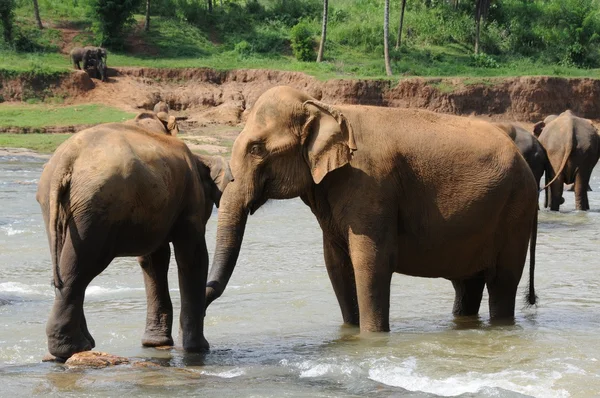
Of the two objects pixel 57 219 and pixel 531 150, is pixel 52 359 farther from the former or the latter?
pixel 531 150

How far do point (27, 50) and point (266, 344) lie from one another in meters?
40.4

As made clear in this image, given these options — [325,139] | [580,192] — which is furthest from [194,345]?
[580,192]

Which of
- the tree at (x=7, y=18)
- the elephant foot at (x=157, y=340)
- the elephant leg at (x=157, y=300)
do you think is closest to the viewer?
the elephant leg at (x=157, y=300)

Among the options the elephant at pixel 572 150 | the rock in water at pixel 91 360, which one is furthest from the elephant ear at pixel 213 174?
the elephant at pixel 572 150

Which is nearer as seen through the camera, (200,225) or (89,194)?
(89,194)

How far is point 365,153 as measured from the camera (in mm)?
7738

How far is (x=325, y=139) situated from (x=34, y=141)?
1134 inches

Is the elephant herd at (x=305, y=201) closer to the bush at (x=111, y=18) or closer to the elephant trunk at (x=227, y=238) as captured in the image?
the elephant trunk at (x=227, y=238)

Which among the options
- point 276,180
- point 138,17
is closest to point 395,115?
point 276,180

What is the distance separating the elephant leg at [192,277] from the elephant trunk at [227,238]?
167 millimetres

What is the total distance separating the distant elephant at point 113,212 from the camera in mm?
6414

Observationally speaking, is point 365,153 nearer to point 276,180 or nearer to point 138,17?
point 276,180

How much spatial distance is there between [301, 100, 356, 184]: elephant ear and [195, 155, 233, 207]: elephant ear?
64 centimetres

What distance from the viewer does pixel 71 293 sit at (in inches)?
256
